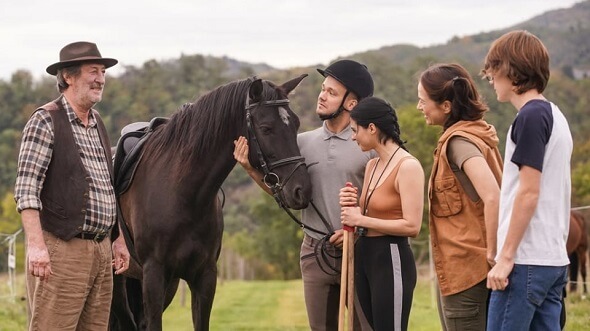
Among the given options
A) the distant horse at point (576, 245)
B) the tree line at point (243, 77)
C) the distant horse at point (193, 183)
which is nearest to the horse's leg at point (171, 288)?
the distant horse at point (193, 183)

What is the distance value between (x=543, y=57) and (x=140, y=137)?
408 centimetres

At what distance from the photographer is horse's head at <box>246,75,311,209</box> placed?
518 cm

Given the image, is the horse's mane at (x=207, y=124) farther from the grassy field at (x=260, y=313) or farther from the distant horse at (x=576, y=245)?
the distant horse at (x=576, y=245)

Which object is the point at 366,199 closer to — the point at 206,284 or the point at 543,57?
the point at 543,57

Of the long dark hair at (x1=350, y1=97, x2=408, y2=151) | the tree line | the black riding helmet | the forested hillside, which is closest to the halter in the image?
the black riding helmet

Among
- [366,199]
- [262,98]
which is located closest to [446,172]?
[366,199]

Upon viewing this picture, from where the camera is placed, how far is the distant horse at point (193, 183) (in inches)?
223

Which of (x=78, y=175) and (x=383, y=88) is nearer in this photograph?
(x=78, y=175)

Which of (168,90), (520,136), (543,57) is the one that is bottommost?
(168,90)

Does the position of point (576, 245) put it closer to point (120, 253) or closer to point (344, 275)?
point (120, 253)

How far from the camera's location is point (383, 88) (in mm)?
86938

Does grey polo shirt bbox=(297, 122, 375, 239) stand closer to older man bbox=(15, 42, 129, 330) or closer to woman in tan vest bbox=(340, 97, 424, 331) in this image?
woman in tan vest bbox=(340, 97, 424, 331)

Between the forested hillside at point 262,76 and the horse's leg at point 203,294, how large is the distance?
2744 centimetres

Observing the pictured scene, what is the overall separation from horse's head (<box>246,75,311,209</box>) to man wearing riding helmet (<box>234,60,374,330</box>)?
0.12 meters
